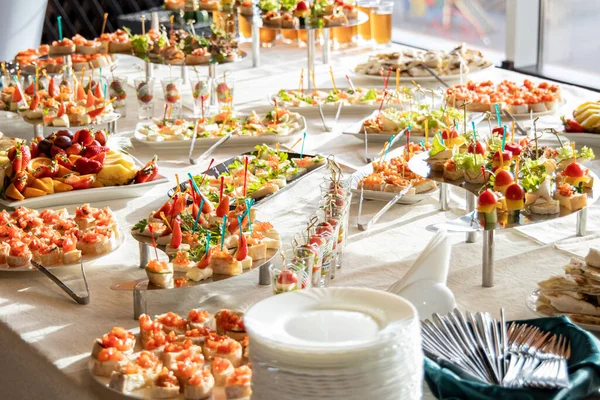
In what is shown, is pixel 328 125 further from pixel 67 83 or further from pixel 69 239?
pixel 69 239

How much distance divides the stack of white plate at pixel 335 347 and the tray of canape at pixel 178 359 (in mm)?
398

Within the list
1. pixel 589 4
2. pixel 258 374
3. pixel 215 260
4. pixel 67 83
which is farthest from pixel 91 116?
pixel 589 4

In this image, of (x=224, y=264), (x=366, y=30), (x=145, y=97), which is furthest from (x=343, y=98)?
(x=224, y=264)

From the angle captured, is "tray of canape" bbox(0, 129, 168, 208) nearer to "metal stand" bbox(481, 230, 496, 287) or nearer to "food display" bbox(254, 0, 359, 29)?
"metal stand" bbox(481, 230, 496, 287)

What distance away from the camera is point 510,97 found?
4.32 metres

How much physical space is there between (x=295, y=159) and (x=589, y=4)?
859 cm

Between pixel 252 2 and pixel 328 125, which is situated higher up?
pixel 252 2

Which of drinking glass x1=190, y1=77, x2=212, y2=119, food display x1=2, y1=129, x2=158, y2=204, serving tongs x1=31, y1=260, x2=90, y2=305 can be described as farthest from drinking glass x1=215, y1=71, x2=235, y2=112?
serving tongs x1=31, y1=260, x2=90, y2=305

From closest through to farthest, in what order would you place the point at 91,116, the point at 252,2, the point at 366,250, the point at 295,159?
the point at 366,250, the point at 295,159, the point at 91,116, the point at 252,2

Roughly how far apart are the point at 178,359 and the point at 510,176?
3.64 ft

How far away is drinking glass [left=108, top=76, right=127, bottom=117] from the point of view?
4512mm

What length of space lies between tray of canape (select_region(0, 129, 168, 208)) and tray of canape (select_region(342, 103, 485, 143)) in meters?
0.96

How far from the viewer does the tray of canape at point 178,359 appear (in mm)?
1952

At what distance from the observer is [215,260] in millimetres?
2451
